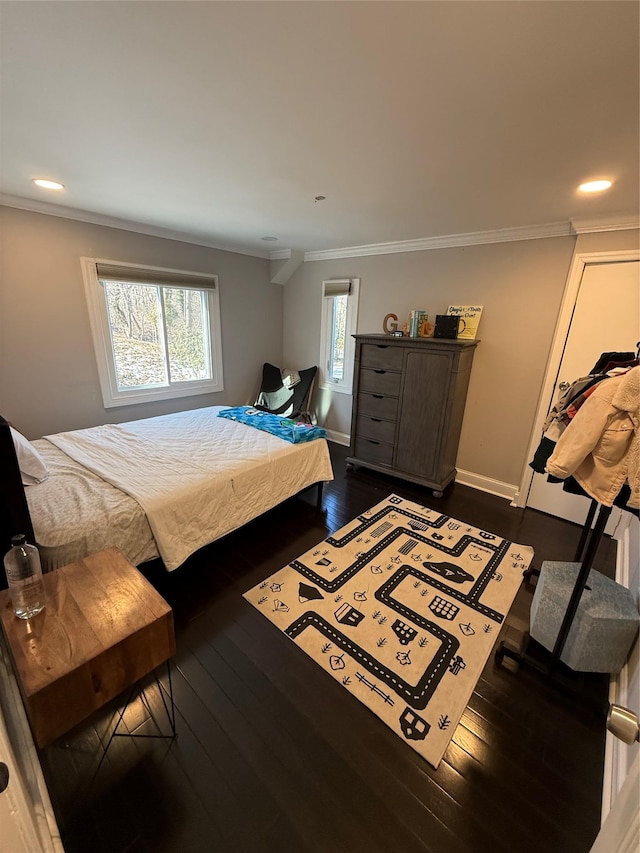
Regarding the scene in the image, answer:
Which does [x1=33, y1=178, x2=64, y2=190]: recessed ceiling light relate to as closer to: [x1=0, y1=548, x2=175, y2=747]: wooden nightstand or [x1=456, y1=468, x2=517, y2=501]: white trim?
[x1=0, y1=548, x2=175, y2=747]: wooden nightstand

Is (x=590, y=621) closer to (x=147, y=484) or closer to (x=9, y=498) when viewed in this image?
(x=147, y=484)

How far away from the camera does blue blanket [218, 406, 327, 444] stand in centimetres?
277

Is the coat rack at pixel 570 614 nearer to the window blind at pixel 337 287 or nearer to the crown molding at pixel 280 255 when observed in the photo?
the window blind at pixel 337 287

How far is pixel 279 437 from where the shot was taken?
281 cm

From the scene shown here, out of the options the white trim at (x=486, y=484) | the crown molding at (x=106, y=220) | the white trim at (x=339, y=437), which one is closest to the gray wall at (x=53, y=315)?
the crown molding at (x=106, y=220)

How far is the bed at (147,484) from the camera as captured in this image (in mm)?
1566

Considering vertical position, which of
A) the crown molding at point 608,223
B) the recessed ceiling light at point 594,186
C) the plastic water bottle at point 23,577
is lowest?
the plastic water bottle at point 23,577

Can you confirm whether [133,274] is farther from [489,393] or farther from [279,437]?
[489,393]

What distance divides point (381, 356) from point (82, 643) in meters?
2.90

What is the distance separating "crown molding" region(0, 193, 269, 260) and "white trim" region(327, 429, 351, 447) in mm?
2485

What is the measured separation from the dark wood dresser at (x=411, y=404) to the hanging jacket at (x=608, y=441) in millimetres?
1761

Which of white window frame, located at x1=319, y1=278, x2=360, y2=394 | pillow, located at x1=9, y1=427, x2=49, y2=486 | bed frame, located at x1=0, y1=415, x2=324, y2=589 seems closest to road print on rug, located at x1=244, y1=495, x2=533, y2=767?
bed frame, located at x1=0, y1=415, x2=324, y2=589

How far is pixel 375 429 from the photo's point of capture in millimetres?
3463

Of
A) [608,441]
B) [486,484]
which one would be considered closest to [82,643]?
[608,441]
